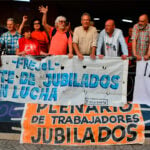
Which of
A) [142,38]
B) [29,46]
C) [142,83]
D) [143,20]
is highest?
[143,20]

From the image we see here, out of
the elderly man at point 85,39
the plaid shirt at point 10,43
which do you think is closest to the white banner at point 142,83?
the elderly man at point 85,39

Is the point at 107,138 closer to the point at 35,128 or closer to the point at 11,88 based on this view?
the point at 35,128

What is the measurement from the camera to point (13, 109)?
5105 millimetres

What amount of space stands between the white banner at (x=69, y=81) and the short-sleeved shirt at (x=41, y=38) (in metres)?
0.98

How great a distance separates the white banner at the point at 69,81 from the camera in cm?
515

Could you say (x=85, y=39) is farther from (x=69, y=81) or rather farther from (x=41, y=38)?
(x=41, y=38)

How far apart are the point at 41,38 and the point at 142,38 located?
2.33m

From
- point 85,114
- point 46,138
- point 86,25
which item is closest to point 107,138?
point 85,114

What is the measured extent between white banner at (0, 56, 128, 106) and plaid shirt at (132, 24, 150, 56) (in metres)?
0.53

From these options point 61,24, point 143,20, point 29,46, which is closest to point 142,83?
point 143,20

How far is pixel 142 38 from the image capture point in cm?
540

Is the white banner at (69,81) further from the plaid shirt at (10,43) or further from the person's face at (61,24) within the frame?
the person's face at (61,24)

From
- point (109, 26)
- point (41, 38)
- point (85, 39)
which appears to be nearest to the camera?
point (109, 26)

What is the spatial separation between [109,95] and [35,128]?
5.09ft
